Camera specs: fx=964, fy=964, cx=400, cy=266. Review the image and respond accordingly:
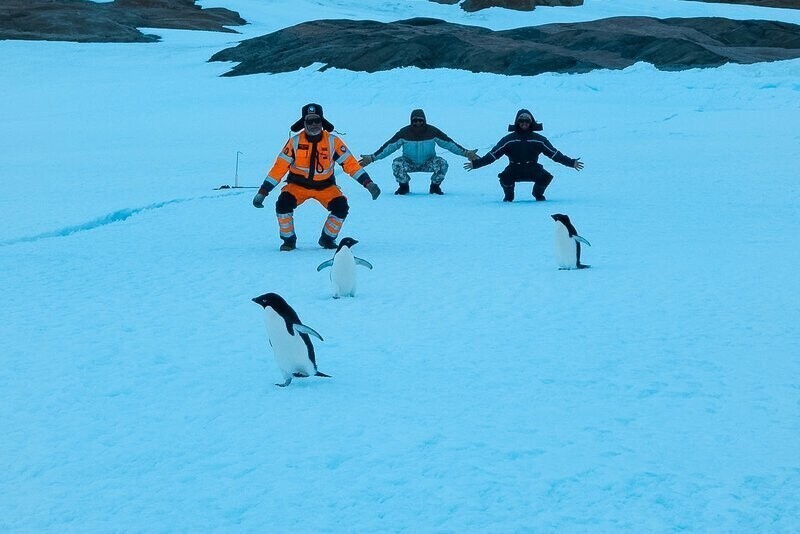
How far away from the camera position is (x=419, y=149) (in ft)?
33.1

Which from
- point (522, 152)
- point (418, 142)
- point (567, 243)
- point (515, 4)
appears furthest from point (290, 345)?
point (515, 4)

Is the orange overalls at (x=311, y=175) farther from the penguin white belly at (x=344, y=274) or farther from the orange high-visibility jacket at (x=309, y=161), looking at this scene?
the penguin white belly at (x=344, y=274)

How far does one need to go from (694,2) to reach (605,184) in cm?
4018

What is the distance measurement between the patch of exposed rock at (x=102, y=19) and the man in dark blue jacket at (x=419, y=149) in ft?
103

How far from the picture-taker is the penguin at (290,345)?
359 cm

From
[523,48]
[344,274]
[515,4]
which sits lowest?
[344,274]

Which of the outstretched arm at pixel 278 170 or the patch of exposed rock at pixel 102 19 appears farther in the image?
the patch of exposed rock at pixel 102 19

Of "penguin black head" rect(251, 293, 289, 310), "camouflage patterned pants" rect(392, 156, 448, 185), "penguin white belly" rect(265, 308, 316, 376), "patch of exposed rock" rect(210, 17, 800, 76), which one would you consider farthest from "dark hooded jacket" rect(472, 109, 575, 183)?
"patch of exposed rock" rect(210, 17, 800, 76)

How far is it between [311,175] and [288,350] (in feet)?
11.3

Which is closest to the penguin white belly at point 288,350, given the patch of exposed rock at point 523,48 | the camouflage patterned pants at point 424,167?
the camouflage patterned pants at point 424,167

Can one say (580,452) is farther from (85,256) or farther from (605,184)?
(605,184)

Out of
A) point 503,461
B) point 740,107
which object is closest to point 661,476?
point 503,461

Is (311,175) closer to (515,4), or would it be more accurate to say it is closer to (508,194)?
(508,194)

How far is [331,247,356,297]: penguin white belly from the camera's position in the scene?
5000 millimetres
